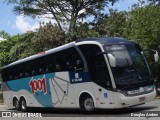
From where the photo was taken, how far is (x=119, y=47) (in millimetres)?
15484

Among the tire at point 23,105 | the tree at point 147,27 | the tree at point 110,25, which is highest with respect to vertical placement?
the tree at point 110,25

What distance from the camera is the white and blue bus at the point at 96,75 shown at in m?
14.8

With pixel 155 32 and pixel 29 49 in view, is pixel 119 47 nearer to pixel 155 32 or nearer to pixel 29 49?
pixel 155 32

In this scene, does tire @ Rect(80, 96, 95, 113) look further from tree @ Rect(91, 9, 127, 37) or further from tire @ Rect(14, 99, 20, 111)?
tree @ Rect(91, 9, 127, 37)

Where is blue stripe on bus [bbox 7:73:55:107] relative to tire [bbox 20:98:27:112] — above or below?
above

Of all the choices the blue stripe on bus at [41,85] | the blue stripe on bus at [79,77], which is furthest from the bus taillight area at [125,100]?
the blue stripe on bus at [41,85]

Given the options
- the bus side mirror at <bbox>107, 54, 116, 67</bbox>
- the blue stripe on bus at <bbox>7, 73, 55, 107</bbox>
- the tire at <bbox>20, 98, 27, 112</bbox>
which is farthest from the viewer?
the tire at <bbox>20, 98, 27, 112</bbox>

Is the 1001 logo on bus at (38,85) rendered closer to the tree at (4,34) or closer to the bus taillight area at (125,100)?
the bus taillight area at (125,100)

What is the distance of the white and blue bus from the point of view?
14781 millimetres

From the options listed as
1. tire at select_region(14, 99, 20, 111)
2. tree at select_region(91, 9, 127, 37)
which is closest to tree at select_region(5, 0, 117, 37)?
tree at select_region(91, 9, 127, 37)

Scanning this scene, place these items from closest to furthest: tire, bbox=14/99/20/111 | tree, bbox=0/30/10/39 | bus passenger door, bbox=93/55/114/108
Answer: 1. bus passenger door, bbox=93/55/114/108
2. tire, bbox=14/99/20/111
3. tree, bbox=0/30/10/39

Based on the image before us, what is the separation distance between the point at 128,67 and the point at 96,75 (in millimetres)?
1413

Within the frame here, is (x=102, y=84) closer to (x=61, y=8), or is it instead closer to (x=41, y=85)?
(x=41, y=85)

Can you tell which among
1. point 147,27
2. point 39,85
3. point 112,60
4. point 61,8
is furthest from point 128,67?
point 61,8
